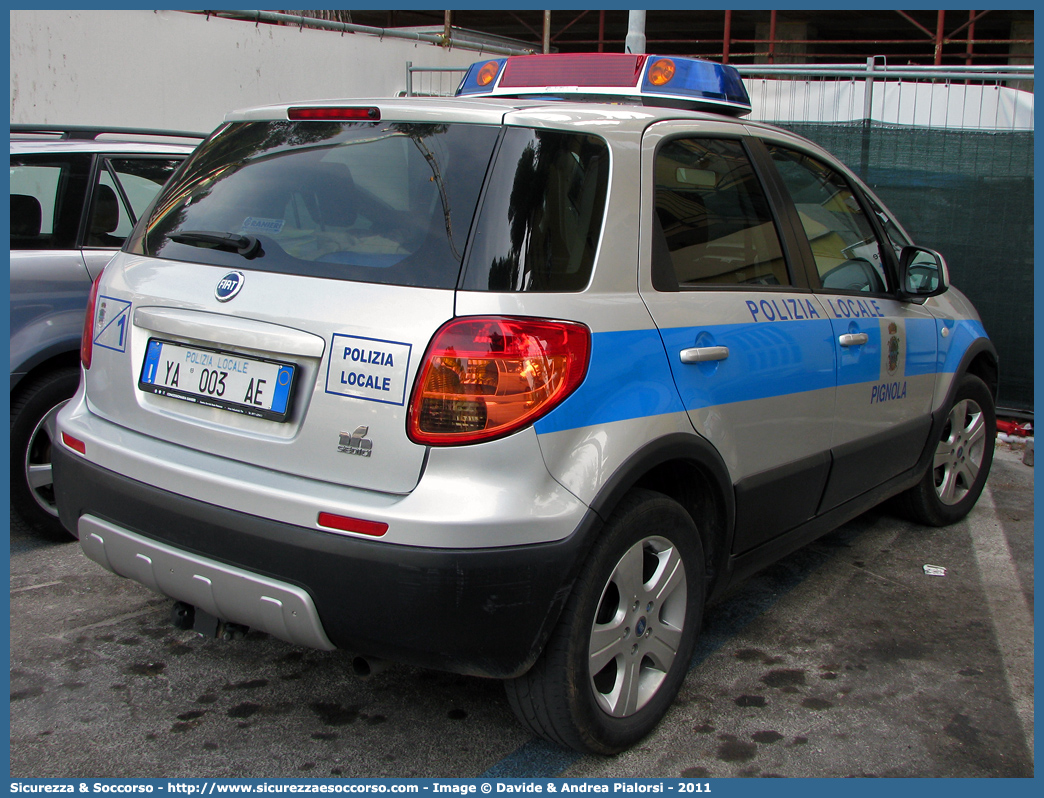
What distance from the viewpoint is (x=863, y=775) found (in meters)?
2.62

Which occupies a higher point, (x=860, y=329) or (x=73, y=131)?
(x=73, y=131)

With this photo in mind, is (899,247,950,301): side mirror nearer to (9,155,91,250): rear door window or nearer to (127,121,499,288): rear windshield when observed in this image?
(127,121,499,288): rear windshield

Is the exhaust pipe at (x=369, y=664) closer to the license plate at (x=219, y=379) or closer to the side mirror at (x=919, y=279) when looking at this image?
the license plate at (x=219, y=379)

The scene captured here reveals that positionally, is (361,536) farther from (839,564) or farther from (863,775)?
(839,564)

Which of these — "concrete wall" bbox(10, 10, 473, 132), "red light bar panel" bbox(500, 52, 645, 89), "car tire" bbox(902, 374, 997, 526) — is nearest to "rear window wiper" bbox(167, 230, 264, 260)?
"red light bar panel" bbox(500, 52, 645, 89)

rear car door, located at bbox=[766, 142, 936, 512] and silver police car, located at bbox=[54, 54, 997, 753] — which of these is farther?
rear car door, located at bbox=[766, 142, 936, 512]

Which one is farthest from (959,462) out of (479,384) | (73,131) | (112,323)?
(73,131)

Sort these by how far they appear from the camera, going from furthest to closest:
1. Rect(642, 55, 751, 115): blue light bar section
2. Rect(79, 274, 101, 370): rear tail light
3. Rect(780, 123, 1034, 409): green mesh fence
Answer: Rect(780, 123, 1034, 409): green mesh fence → Rect(642, 55, 751, 115): blue light bar section → Rect(79, 274, 101, 370): rear tail light

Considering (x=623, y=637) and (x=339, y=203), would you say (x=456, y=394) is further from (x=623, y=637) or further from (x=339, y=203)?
(x=623, y=637)

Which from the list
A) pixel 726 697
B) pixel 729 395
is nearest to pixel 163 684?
pixel 726 697

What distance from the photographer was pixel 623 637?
2576 mm

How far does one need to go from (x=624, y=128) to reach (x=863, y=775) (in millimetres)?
1924

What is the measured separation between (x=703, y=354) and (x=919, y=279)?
6.02 feet

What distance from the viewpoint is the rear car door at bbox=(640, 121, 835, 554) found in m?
2.68
